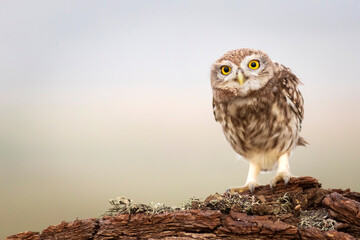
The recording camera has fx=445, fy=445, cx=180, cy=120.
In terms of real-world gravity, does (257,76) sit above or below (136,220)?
above

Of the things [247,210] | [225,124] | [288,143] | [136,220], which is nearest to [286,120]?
[288,143]

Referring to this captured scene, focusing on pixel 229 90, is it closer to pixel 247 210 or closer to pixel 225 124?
pixel 225 124

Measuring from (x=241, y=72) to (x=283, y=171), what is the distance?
854 millimetres

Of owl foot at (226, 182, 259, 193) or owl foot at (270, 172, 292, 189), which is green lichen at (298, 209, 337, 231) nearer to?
owl foot at (270, 172, 292, 189)

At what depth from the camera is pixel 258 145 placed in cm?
359

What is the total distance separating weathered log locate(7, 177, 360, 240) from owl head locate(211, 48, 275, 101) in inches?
30.7

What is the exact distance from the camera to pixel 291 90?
3.54 m

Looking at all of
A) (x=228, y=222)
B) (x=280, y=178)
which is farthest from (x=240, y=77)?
(x=228, y=222)

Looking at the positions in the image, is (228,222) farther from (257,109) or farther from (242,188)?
(257,109)

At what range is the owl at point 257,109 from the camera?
10.4 feet

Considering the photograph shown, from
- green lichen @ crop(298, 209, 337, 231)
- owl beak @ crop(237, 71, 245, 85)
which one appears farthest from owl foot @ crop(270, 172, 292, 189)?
owl beak @ crop(237, 71, 245, 85)

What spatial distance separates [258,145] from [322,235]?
1092 millimetres

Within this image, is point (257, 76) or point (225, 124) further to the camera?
point (225, 124)

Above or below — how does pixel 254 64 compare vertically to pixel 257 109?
above
